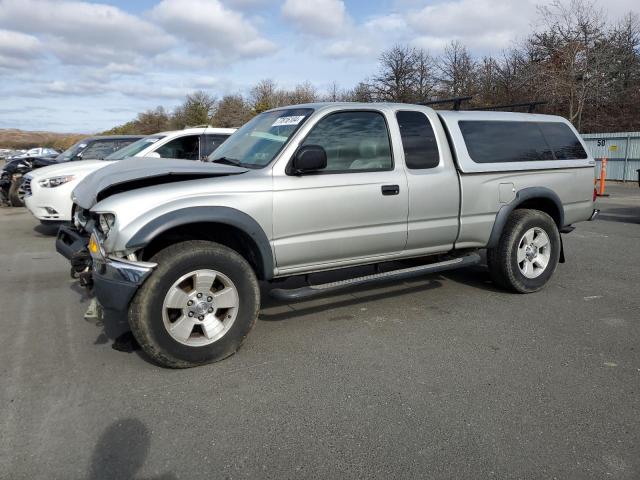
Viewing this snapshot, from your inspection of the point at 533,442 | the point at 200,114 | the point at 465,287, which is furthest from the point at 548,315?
the point at 200,114

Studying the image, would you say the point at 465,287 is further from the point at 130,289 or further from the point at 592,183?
the point at 130,289

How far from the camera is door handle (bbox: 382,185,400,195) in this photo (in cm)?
441

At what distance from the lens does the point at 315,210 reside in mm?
4098

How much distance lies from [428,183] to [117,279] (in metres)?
2.77

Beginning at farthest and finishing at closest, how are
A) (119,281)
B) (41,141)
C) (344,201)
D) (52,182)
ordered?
(41,141), (52,182), (344,201), (119,281)

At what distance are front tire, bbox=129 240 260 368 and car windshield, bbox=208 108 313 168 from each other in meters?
0.95

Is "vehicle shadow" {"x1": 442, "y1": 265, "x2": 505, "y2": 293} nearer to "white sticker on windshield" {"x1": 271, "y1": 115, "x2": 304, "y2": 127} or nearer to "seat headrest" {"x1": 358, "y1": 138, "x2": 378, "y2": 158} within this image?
"seat headrest" {"x1": 358, "y1": 138, "x2": 378, "y2": 158}

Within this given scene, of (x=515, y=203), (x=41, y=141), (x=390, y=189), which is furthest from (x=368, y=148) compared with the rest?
(x=41, y=141)

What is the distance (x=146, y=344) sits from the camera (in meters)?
3.51

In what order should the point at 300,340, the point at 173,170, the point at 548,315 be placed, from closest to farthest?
the point at 173,170
the point at 300,340
the point at 548,315

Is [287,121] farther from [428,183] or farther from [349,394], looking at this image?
[349,394]

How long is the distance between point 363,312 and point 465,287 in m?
1.52

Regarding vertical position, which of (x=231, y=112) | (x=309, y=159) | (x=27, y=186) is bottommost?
(x=27, y=186)

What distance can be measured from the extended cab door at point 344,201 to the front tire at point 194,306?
0.45 m
